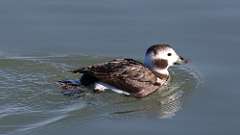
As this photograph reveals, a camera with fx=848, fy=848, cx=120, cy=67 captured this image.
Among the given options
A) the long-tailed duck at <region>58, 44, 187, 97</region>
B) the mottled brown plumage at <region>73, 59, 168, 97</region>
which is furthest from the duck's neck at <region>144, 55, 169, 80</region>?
the mottled brown plumage at <region>73, 59, 168, 97</region>

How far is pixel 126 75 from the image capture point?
10.8 meters

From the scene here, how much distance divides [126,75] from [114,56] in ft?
2.58

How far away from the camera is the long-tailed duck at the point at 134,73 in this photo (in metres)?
10.7

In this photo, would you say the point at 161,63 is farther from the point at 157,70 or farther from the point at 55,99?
the point at 55,99

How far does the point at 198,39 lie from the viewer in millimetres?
11844

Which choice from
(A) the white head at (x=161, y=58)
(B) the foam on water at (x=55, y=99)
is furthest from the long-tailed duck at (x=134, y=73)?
(B) the foam on water at (x=55, y=99)

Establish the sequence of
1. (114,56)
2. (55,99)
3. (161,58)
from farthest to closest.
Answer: (114,56)
(161,58)
(55,99)

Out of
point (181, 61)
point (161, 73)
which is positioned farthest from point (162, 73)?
point (181, 61)

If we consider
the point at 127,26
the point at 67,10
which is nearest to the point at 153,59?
the point at 127,26

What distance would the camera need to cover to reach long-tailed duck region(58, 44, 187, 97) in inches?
422

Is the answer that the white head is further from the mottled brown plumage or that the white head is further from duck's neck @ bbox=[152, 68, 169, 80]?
the mottled brown plumage

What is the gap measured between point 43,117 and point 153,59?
195 centimetres

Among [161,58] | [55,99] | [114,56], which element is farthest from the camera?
[114,56]

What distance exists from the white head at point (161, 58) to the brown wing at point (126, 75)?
0.57 feet
